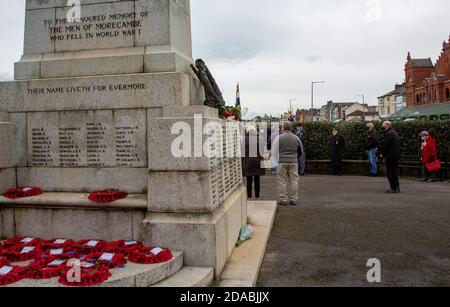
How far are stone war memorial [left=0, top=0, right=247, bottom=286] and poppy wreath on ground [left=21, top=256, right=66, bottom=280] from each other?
2.95 feet

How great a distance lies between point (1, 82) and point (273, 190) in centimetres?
863

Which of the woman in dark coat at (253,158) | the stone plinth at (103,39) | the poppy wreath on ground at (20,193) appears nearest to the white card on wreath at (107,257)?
the poppy wreath on ground at (20,193)

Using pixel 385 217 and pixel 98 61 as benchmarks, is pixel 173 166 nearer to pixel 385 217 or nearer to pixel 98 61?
pixel 98 61

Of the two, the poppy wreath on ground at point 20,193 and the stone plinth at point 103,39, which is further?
the stone plinth at point 103,39

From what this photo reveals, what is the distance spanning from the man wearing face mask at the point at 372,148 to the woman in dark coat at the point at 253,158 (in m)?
7.26

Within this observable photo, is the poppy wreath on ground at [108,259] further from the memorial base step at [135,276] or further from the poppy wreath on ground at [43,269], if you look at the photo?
the poppy wreath on ground at [43,269]

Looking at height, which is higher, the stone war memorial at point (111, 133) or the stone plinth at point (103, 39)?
the stone plinth at point (103, 39)

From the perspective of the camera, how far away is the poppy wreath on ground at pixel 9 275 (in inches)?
157

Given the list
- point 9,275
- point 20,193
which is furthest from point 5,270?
point 20,193

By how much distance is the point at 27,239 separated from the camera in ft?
17.4

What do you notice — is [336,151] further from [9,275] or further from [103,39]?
[9,275]

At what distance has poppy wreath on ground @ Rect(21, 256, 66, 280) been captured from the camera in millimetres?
4125

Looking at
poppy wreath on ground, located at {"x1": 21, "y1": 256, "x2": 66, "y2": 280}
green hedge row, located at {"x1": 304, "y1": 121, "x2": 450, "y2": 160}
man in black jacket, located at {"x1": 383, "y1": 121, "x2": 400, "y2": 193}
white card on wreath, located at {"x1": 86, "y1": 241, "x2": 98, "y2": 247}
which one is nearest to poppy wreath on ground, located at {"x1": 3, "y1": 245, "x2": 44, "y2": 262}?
poppy wreath on ground, located at {"x1": 21, "y1": 256, "x2": 66, "y2": 280}
